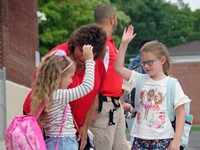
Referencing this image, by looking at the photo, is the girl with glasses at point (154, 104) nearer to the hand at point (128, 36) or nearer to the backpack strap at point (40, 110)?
the hand at point (128, 36)

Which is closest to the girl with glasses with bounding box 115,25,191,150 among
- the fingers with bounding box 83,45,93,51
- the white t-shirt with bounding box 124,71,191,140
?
the white t-shirt with bounding box 124,71,191,140

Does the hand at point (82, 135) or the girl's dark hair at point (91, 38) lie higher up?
the girl's dark hair at point (91, 38)

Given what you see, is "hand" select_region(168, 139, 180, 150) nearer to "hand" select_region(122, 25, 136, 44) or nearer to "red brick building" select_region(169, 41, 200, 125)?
"hand" select_region(122, 25, 136, 44)

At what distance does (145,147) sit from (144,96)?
50cm

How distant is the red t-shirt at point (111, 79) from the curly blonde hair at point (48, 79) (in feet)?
4.20

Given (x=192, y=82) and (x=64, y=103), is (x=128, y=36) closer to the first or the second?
(x=64, y=103)

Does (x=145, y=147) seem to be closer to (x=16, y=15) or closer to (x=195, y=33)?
(x=16, y=15)

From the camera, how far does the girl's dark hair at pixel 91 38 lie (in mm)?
5902

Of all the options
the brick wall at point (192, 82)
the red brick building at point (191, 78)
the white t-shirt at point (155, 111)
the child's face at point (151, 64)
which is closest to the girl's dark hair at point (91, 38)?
the child's face at point (151, 64)

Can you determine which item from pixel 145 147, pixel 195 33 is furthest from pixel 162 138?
pixel 195 33

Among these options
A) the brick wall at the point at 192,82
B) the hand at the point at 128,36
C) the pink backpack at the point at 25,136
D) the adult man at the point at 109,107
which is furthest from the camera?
the brick wall at the point at 192,82

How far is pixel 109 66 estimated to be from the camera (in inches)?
274

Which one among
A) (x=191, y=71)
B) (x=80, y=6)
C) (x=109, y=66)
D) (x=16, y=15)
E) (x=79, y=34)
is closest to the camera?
(x=79, y=34)

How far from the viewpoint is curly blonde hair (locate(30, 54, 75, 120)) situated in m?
5.52
